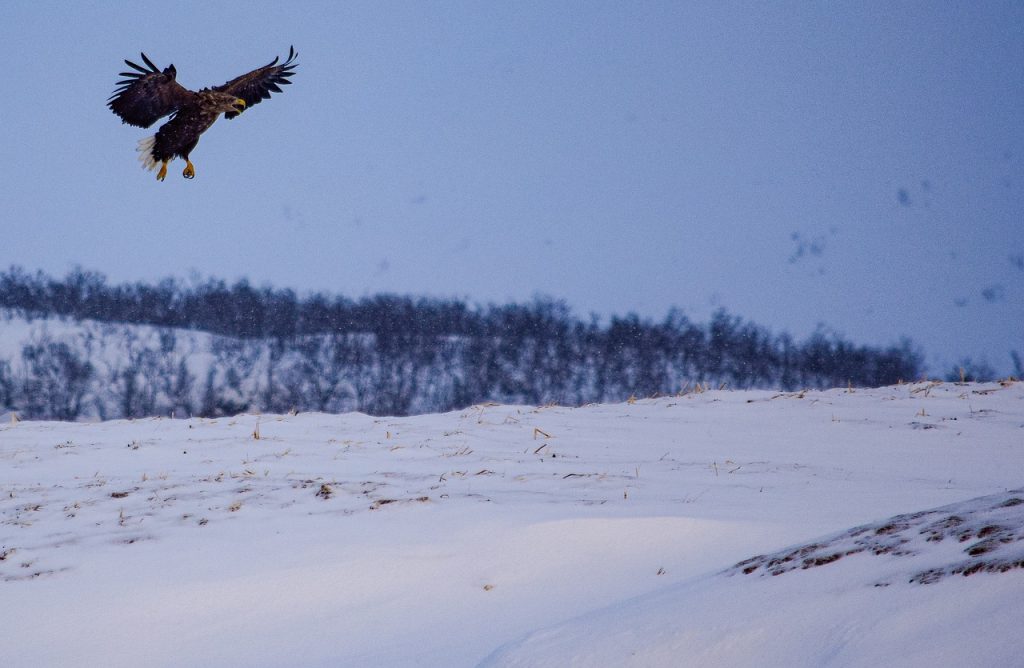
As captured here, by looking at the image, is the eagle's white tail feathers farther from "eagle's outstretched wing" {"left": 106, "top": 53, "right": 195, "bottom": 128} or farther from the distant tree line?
the distant tree line

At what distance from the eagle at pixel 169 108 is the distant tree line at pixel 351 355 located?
3113 cm

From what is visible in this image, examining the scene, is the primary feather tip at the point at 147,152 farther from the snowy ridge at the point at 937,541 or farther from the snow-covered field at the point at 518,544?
the snowy ridge at the point at 937,541

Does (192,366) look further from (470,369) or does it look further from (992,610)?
(992,610)

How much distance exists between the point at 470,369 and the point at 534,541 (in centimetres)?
3796

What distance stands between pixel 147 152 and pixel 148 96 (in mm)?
846

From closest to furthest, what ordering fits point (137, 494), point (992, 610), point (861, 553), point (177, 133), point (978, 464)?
point (992, 610), point (861, 553), point (137, 494), point (978, 464), point (177, 133)

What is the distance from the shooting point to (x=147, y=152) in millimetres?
8047

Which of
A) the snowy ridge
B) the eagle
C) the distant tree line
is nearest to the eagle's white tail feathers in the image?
the eagle

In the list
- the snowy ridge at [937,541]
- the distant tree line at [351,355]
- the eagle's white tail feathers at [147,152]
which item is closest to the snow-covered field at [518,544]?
the snowy ridge at [937,541]

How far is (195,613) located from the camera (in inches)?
122

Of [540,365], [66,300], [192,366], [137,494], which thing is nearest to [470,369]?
[540,365]

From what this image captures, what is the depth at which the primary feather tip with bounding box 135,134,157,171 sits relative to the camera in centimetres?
796

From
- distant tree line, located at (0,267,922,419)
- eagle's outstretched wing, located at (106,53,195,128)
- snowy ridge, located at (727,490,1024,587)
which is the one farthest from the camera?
distant tree line, located at (0,267,922,419)

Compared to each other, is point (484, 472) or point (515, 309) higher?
point (515, 309)
